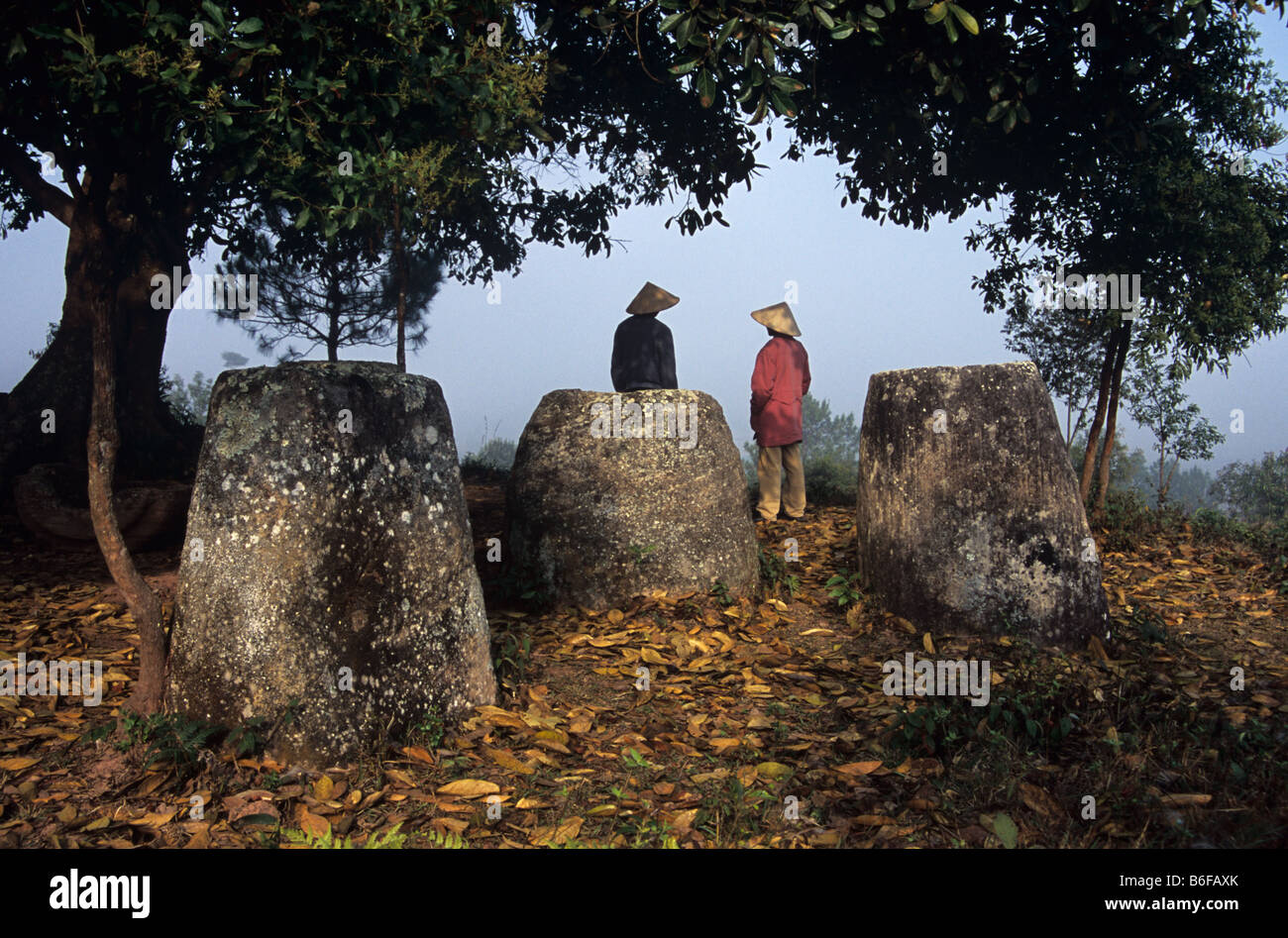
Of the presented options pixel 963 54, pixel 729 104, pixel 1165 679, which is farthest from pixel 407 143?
pixel 1165 679

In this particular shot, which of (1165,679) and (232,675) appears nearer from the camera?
(232,675)

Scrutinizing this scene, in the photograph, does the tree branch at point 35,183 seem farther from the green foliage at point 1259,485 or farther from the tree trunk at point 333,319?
the green foliage at point 1259,485

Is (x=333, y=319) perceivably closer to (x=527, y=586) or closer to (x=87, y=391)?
(x=87, y=391)

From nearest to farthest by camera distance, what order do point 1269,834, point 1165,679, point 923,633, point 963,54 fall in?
point 1269,834, point 1165,679, point 923,633, point 963,54

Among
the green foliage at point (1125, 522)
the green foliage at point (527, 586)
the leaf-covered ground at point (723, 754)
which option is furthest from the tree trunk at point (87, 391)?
the green foliage at point (1125, 522)

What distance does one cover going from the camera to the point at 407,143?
7.98 metres

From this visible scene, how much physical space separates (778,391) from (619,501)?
470cm

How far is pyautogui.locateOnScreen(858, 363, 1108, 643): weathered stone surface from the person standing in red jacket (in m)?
4.40

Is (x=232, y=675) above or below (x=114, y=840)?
above

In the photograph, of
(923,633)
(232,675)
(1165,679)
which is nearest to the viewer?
(232,675)

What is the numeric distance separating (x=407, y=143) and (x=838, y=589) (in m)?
5.29

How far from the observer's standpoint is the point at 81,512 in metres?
9.74

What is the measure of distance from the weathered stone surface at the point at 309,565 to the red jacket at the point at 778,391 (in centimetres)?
698

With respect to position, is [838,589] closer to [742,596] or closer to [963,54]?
[742,596]
